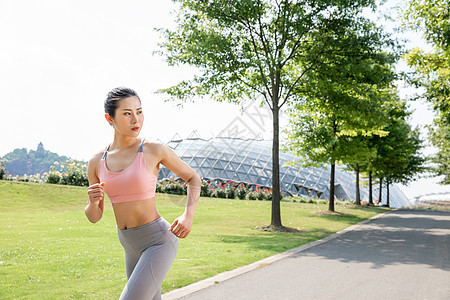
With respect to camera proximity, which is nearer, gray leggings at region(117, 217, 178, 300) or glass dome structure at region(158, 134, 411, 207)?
gray leggings at region(117, 217, 178, 300)

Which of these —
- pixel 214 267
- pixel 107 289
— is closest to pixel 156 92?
pixel 214 267

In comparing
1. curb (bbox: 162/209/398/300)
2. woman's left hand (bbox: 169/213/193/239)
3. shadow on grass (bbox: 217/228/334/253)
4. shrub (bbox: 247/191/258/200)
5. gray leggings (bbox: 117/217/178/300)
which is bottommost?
curb (bbox: 162/209/398/300)

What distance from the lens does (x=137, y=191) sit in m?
2.79

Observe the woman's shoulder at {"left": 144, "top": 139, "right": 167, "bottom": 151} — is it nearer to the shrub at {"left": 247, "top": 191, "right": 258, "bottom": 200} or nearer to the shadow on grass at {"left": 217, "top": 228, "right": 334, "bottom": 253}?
the shadow on grass at {"left": 217, "top": 228, "right": 334, "bottom": 253}

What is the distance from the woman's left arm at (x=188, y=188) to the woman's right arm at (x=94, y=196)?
1.59 feet

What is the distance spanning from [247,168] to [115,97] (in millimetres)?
39280

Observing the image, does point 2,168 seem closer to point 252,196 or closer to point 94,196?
point 252,196

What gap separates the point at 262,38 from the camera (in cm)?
1528

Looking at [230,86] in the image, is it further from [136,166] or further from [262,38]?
[136,166]

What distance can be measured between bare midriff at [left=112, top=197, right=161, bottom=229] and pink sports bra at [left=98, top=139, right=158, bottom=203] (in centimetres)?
4

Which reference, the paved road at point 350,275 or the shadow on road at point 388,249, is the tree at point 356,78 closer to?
the shadow on road at point 388,249

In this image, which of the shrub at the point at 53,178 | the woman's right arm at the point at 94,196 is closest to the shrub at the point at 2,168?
the shrub at the point at 53,178

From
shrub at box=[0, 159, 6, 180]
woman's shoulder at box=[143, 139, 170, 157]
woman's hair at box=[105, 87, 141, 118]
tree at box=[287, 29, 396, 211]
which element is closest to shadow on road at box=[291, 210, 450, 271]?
tree at box=[287, 29, 396, 211]

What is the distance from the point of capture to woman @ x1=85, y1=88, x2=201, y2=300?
275 centimetres
